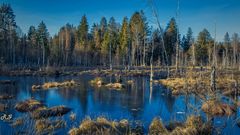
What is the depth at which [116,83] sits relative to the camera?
1399 inches

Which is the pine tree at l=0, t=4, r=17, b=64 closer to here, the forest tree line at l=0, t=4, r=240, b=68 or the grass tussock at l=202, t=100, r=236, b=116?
the forest tree line at l=0, t=4, r=240, b=68

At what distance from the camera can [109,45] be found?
72.3 meters

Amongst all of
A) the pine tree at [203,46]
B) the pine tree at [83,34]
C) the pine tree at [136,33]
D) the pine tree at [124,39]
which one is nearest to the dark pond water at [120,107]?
the pine tree at [136,33]

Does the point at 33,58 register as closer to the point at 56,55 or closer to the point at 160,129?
the point at 56,55

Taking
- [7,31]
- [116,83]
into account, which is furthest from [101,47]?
[116,83]

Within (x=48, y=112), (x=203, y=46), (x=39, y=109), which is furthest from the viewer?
(x=203, y=46)

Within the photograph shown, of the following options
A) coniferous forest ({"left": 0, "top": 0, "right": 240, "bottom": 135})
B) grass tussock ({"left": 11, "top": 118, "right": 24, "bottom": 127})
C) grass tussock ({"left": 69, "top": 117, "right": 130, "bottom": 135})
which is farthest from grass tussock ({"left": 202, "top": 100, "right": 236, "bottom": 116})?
grass tussock ({"left": 11, "top": 118, "right": 24, "bottom": 127})

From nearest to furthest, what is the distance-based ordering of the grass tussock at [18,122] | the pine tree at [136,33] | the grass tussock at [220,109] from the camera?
the grass tussock at [18,122]
the grass tussock at [220,109]
the pine tree at [136,33]

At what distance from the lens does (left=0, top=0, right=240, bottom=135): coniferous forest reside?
40.8 feet

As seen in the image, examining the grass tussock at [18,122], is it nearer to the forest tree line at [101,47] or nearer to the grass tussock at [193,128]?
the grass tussock at [193,128]

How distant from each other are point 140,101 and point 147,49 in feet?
155

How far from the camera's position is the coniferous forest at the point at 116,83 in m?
12.4

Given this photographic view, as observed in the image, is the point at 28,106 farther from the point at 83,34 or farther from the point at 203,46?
the point at 203,46

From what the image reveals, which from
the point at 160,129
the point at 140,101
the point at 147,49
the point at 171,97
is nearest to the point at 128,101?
the point at 140,101
